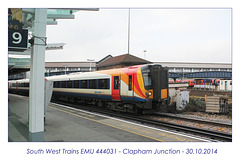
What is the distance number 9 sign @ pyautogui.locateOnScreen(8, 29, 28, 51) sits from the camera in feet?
17.9

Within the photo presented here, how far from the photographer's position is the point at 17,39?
5.53m

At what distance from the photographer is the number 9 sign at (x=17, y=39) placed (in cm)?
545

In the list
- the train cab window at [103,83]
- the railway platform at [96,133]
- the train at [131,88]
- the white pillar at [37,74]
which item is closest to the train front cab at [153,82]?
the train at [131,88]

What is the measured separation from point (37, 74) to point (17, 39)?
1176 mm

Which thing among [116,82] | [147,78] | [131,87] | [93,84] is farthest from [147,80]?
[93,84]

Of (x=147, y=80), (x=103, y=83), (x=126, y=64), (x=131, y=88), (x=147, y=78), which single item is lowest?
(x=131, y=88)

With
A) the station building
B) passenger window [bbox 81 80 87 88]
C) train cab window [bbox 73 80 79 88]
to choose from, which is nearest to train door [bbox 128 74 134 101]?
passenger window [bbox 81 80 87 88]

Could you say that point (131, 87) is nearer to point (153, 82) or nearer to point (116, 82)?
point (153, 82)

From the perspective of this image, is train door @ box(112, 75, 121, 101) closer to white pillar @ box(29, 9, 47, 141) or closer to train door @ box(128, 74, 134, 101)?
train door @ box(128, 74, 134, 101)

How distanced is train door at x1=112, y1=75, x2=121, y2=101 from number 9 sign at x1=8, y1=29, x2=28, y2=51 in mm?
6531
